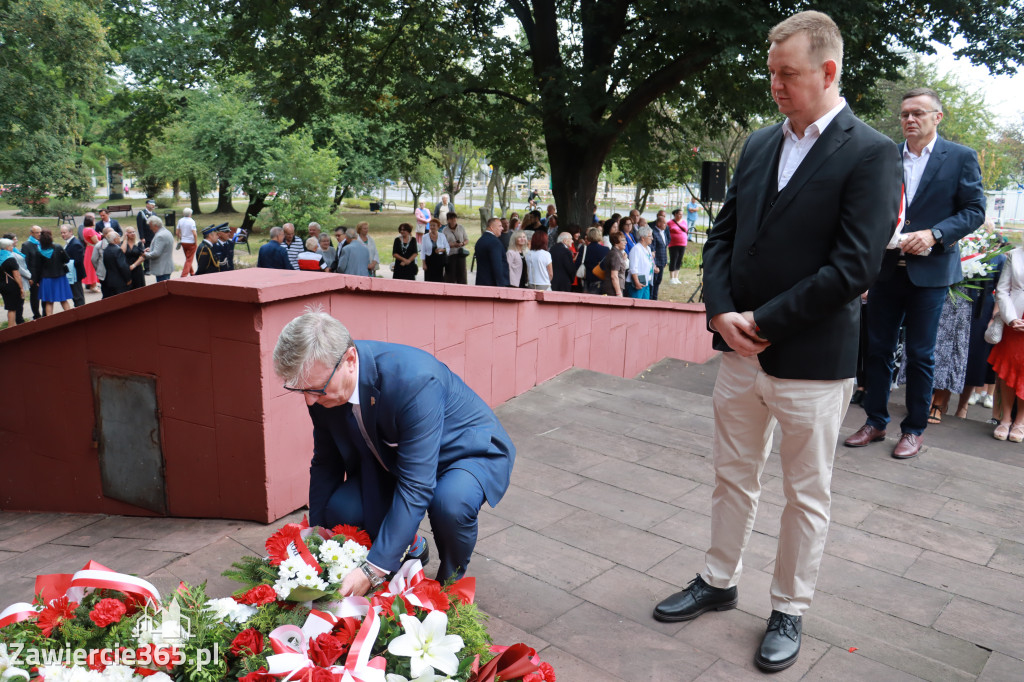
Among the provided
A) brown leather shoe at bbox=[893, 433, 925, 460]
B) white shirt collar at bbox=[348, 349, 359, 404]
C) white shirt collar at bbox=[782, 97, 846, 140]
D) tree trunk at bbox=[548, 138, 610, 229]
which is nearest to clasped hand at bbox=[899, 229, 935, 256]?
brown leather shoe at bbox=[893, 433, 925, 460]

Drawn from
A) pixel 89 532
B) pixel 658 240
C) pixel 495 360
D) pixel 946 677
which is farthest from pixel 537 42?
pixel 946 677

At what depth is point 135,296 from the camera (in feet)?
14.3

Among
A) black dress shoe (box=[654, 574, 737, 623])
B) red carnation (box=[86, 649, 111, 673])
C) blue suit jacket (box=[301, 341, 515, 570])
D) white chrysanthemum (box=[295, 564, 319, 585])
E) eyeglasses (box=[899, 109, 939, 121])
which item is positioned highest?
eyeglasses (box=[899, 109, 939, 121])

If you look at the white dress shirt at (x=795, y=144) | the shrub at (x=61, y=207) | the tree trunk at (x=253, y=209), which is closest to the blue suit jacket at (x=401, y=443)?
the white dress shirt at (x=795, y=144)

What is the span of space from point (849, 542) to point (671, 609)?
136cm

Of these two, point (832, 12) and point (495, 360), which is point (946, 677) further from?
point (832, 12)

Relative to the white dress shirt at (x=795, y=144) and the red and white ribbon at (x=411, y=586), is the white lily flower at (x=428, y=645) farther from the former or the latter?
the white dress shirt at (x=795, y=144)

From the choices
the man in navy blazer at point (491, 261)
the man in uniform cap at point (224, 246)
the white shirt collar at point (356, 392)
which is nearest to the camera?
the white shirt collar at point (356, 392)

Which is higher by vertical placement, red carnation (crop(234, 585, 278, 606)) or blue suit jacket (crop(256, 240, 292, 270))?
blue suit jacket (crop(256, 240, 292, 270))

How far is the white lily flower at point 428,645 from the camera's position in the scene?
7.20 feet

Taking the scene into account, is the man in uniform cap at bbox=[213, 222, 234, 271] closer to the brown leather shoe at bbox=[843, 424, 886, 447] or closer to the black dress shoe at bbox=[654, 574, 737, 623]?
the brown leather shoe at bbox=[843, 424, 886, 447]

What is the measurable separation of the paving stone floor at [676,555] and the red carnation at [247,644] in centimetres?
108

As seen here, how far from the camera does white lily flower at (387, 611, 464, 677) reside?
219cm

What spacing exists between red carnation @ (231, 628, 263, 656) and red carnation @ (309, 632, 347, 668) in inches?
6.4
